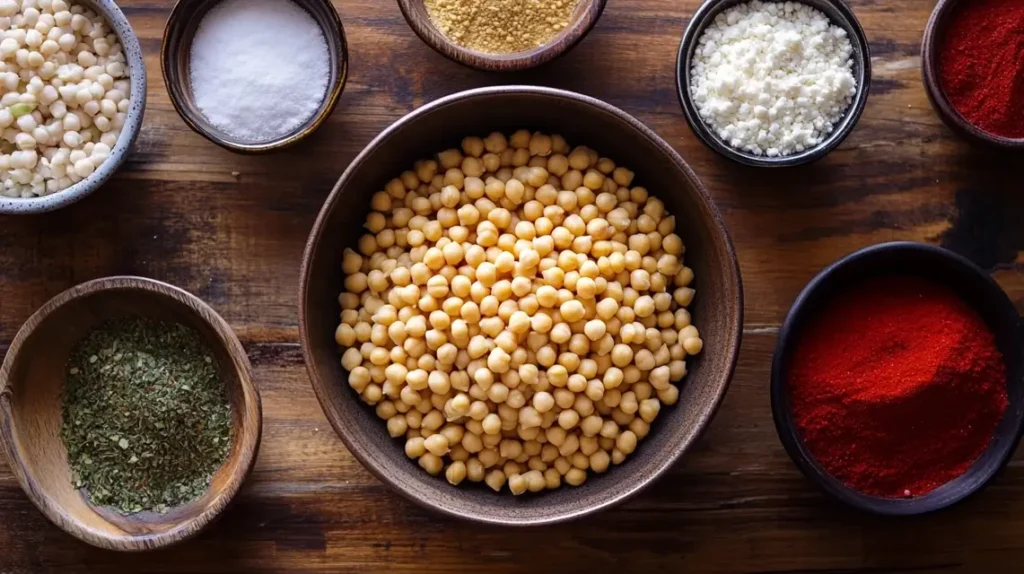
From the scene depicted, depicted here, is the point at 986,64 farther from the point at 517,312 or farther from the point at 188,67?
the point at 188,67

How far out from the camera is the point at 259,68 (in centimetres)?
180

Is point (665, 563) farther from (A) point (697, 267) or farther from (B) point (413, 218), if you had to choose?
(B) point (413, 218)

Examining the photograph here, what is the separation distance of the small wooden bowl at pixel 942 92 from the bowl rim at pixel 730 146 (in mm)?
118

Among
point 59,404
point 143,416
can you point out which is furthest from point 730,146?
point 59,404

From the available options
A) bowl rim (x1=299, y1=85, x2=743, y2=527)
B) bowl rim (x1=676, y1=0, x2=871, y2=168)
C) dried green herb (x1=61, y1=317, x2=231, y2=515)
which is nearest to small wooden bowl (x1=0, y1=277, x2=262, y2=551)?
dried green herb (x1=61, y1=317, x2=231, y2=515)

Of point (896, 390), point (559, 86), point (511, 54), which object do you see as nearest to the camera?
point (896, 390)

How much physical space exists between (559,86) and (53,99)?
37.9 inches

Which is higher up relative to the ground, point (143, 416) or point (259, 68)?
point (259, 68)

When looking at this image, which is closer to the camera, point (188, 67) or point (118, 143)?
point (118, 143)

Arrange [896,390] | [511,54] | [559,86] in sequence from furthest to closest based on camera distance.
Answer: [559,86], [511,54], [896,390]

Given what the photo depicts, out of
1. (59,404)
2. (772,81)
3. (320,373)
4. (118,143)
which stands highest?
(772,81)

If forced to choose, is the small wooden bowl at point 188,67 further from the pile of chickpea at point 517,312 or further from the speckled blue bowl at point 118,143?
the pile of chickpea at point 517,312

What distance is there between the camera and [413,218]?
1784 millimetres

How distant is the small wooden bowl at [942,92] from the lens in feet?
5.82
